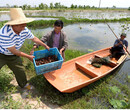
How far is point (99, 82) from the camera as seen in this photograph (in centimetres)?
299

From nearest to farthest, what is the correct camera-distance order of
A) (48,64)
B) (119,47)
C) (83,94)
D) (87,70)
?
(48,64), (83,94), (87,70), (119,47)

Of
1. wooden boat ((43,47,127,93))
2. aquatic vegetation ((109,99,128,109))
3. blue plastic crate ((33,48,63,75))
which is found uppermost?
blue plastic crate ((33,48,63,75))

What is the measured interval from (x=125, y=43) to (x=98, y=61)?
1.56 m

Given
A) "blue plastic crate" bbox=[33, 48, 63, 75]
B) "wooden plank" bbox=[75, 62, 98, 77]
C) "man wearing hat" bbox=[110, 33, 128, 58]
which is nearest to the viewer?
"blue plastic crate" bbox=[33, 48, 63, 75]

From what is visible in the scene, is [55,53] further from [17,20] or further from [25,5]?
[25,5]

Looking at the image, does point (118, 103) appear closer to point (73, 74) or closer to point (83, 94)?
point (83, 94)

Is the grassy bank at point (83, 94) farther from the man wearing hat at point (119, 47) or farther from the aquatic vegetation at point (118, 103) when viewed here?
the man wearing hat at point (119, 47)

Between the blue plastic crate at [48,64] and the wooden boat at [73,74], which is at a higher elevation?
the blue plastic crate at [48,64]

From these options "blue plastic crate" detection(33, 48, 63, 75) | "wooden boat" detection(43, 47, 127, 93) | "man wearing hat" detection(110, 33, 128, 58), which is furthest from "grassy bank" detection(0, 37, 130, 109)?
"man wearing hat" detection(110, 33, 128, 58)

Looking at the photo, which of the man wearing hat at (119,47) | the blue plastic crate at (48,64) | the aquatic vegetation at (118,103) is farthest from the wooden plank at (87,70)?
the man wearing hat at (119,47)

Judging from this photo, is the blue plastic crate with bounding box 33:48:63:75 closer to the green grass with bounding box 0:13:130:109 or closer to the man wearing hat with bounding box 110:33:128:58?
the green grass with bounding box 0:13:130:109

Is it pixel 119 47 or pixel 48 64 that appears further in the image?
pixel 119 47

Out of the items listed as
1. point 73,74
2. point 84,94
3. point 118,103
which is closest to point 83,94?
point 84,94

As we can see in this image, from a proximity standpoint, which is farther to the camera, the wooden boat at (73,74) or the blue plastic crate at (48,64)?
the wooden boat at (73,74)
